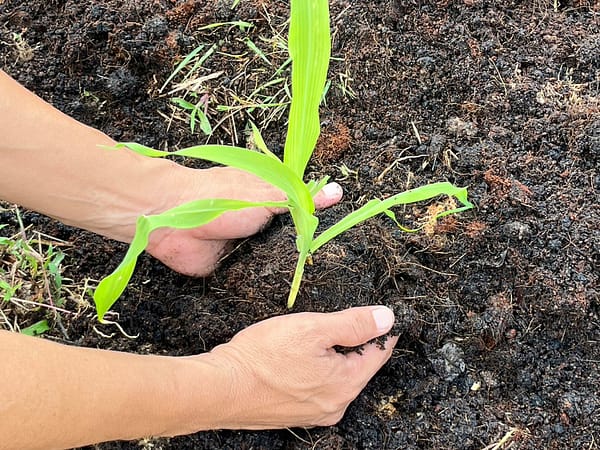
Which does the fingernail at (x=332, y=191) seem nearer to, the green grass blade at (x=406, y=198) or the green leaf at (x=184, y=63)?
the green grass blade at (x=406, y=198)

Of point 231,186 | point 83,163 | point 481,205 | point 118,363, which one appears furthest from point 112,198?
point 481,205

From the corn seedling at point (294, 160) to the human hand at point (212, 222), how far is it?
0.20 m

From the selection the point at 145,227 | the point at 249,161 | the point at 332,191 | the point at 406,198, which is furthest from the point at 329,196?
the point at 145,227

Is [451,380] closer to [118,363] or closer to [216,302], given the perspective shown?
[216,302]

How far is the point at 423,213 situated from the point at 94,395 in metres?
0.68

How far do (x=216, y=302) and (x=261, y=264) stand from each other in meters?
0.11

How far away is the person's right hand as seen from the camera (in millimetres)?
1065

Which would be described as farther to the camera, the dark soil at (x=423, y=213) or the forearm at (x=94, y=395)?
the dark soil at (x=423, y=213)

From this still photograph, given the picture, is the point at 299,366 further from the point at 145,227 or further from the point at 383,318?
the point at 145,227

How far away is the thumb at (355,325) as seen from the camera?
1.10m

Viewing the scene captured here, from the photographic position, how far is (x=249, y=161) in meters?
0.91

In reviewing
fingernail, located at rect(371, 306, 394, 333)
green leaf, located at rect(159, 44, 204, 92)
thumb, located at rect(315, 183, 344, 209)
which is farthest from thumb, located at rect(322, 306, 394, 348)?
green leaf, located at rect(159, 44, 204, 92)

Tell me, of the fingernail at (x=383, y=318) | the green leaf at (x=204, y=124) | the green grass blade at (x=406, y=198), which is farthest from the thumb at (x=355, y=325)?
the green leaf at (x=204, y=124)

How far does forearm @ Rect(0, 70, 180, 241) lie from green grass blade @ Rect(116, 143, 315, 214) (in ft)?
0.91
